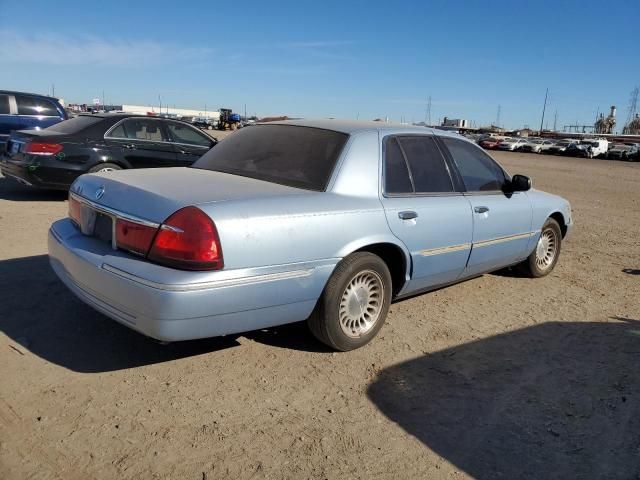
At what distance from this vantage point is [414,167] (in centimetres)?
421

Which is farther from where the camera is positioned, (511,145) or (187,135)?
(511,145)

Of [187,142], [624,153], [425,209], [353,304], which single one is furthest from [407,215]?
[624,153]

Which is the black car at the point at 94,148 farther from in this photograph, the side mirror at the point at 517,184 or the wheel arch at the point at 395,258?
the wheel arch at the point at 395,258

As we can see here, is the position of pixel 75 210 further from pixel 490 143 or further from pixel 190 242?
pixel 490 143

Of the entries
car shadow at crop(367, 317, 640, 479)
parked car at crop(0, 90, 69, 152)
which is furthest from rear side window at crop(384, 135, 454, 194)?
parked car at crop(0, 90, 69, 152)

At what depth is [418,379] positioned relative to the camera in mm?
3479

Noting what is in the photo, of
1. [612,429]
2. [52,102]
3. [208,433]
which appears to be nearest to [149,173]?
[208,433]

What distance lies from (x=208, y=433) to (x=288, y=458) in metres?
0.44

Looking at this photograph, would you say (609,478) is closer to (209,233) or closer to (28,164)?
(209,233)

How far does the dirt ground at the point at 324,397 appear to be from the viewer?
8.45ft

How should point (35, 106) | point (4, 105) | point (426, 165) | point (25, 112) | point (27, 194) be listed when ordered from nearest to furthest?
point (426, 165) < point (27, 194) < point (4, 105) < point (25, 112) < point (35, 106)

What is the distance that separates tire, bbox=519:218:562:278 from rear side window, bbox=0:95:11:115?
34.8ft

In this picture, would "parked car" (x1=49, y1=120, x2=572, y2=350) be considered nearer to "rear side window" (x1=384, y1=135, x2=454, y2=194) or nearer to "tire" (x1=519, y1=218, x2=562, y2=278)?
"rear side window" (x1=384, y1=135, x2=454, y2=194)

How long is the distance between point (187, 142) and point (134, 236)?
6574 millimetres
